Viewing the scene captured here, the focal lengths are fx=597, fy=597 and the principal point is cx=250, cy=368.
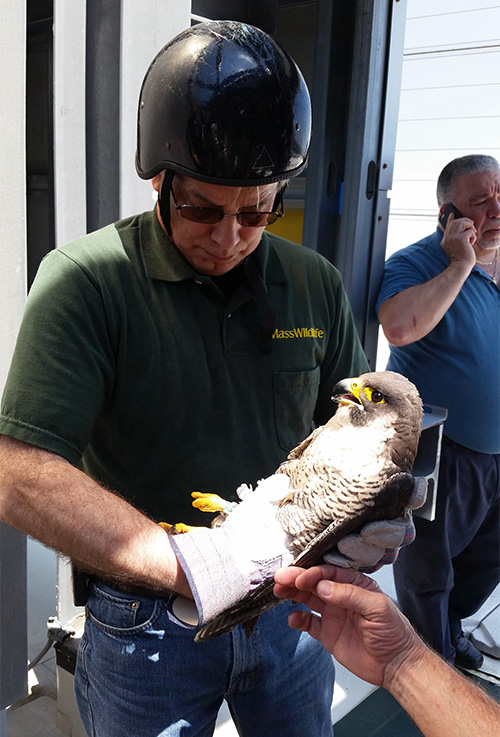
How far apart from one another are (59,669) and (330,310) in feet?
6.19

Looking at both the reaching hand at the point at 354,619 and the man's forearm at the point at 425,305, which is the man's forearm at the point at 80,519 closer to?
the reaching hand at the point at 354,619

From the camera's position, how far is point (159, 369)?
142cm

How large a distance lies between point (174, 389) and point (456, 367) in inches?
74.1

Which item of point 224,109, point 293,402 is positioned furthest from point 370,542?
point 224,109

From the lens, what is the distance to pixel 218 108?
1.33m

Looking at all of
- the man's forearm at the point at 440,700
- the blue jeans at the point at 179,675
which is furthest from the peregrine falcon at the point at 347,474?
the man's forearm at the point at 440,700

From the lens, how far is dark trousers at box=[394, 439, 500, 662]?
9.53ft

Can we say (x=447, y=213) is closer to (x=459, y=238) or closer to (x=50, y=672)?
(x=459, y=238)

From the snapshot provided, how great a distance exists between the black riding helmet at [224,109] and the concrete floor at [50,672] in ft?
7.04

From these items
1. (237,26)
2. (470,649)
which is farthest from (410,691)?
(470,649)

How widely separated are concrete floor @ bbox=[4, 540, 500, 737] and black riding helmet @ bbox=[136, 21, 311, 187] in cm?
215

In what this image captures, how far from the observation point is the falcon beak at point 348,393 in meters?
1.48

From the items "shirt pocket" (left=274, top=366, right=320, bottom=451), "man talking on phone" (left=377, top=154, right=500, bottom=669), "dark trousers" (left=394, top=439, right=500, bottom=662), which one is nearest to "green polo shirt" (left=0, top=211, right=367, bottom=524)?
"shirt pocket" (left=274, top=366, right=320, bottom=451)

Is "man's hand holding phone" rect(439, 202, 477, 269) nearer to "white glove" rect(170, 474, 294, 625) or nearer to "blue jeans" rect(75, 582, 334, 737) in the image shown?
"white glove" rect(170, 474, 294, 625)
